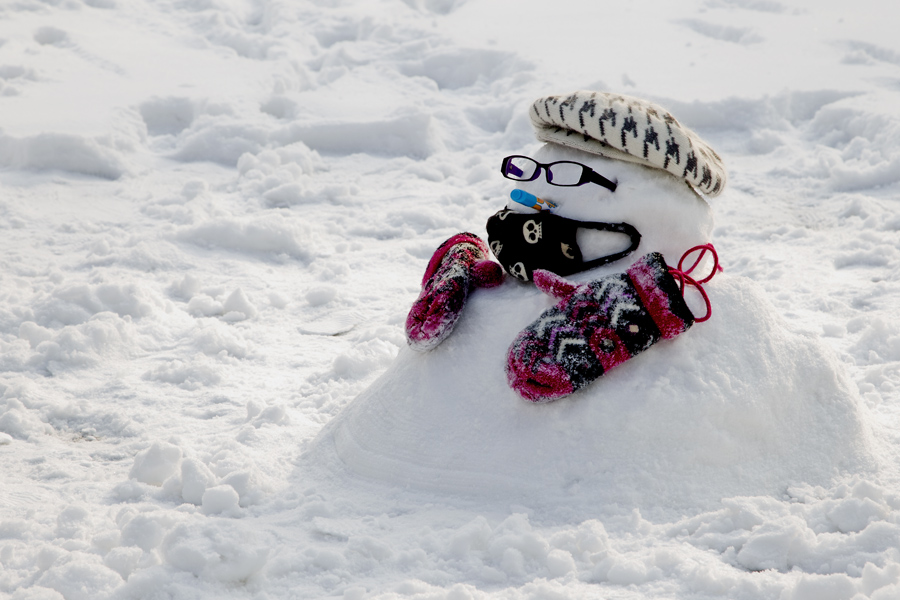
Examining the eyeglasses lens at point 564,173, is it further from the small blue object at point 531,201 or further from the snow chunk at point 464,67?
the snow chunk at point 464,67

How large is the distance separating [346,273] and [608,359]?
2152 millimetres

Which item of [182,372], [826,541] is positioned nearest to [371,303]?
[182,372]

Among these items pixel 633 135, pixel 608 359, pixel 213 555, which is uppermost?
pixel 633 135

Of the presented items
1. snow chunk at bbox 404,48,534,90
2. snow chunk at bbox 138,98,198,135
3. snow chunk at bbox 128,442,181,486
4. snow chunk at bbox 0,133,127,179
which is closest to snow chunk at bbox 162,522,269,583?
snow chunk at bbox 128,442,181,486

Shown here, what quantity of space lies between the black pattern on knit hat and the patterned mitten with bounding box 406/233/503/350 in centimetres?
38

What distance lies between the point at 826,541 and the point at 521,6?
644cm

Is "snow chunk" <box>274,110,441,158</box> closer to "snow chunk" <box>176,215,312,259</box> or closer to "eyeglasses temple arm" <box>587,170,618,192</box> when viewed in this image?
"snow chunk" <box>176,215,312,259</box>

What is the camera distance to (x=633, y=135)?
187cm

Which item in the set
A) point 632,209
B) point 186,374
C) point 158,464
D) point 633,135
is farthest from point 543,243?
point 186,374

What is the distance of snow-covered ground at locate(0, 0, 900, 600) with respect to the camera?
1703 mm

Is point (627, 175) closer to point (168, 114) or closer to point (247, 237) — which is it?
point (247, 237)

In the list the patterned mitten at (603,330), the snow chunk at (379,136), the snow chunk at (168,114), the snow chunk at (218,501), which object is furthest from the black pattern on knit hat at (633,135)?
the snow chunk at (168,114)

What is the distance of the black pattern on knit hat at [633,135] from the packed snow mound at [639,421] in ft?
0.93

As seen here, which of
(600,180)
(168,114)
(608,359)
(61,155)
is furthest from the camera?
(168,114)
